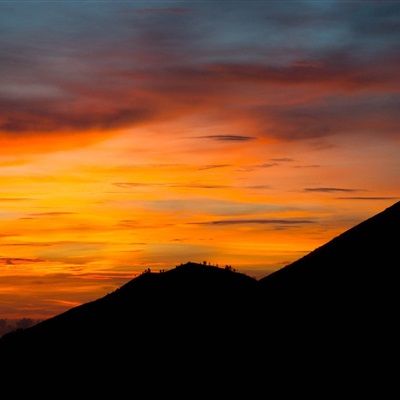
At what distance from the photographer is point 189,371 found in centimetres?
3878

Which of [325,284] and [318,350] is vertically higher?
[325,284]

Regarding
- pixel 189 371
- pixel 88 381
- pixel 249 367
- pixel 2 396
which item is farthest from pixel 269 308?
pixel 2 396

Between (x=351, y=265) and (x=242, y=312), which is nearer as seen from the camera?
(x=351, y=265)

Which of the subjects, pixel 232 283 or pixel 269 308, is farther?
pixel 232 283

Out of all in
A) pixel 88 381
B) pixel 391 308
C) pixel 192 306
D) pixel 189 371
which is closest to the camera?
pixel 391 308

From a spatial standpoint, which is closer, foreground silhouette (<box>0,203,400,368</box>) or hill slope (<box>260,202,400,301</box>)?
foreground silhouette (<box>0,203,400,368</box>)

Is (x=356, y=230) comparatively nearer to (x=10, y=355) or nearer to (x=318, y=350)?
(x=318, y=350)

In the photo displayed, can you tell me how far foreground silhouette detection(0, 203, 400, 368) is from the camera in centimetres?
3064

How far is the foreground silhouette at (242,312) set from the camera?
30.6 meters

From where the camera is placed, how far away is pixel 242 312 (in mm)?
40812

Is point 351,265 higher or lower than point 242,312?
higher

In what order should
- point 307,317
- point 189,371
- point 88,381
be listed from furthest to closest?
point 88,381 < point 189,371 < point 307,317

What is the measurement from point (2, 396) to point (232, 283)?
13.3m

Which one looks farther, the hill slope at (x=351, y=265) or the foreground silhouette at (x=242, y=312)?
the hill slope at (x=351, y=265)
